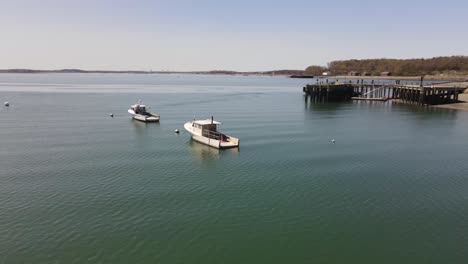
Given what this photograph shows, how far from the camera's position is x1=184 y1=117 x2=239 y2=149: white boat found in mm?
43500

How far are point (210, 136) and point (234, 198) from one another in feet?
64.7

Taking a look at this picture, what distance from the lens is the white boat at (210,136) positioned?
4350 centimetres

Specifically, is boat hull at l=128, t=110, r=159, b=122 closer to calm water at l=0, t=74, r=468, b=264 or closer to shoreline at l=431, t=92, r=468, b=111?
calm water at l=0, t=74, r=468, b=264

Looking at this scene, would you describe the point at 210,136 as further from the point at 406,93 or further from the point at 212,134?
the point at 406,93

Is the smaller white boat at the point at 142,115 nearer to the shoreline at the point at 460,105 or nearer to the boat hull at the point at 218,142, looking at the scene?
the boat hull at the point at 218,142

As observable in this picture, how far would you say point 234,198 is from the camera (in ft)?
89.4

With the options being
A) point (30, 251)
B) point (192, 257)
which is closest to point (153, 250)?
point (192, 257)

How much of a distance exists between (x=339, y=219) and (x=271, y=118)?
45.7 metres

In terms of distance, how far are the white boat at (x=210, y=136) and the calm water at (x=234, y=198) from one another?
49.1 inches

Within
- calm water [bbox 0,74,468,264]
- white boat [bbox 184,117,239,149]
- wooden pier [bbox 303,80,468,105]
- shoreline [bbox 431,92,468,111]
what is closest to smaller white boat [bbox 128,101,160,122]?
calm water [bbox 0,74,468,264]

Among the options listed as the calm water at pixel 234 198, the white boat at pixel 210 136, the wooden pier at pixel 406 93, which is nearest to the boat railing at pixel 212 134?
the white boat at pixel 210 136

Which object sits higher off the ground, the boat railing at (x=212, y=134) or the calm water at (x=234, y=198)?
the boat railing at (x=212, y=134)

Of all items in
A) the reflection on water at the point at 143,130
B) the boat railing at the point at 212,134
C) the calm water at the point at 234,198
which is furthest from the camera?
the reflection on water at the point at 143,130

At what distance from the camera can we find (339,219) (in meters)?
23.8
